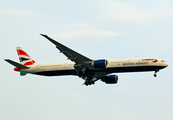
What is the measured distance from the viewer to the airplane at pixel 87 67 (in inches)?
2280

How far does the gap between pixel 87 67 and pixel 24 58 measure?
15.6m

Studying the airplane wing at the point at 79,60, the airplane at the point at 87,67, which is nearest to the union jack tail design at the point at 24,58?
the airplane at the point at 87,67

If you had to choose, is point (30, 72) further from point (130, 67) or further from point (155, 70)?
point (155, 70)

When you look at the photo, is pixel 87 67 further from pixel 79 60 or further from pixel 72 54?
pixel 72 54

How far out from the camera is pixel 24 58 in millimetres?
68438

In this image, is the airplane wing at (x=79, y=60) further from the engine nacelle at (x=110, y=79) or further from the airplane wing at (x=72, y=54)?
the engine nacelle at (x=110, y=79)

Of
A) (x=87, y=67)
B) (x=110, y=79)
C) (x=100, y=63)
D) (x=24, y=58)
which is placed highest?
(x=24, y=58)

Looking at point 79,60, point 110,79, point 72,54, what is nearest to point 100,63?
point 79,60

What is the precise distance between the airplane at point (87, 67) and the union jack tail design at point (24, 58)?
82.6 inches

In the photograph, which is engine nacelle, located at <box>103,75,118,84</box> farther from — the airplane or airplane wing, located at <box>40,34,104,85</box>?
airplane wing, located at <box>40,34,104,85</box>

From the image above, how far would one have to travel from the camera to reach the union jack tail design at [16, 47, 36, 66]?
67812mm

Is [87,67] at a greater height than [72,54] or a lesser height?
lesser

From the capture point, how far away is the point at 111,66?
193ft

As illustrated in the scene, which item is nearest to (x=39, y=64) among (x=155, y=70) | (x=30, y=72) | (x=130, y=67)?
(x=30, y=72)
